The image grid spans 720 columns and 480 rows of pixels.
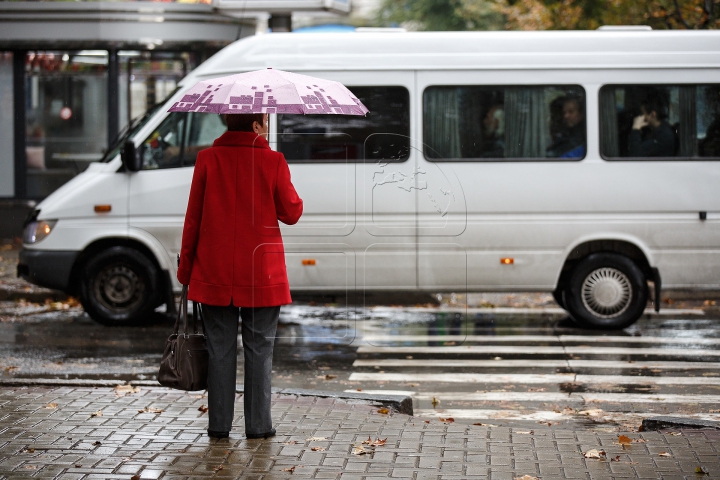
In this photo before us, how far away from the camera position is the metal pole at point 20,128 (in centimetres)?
1948

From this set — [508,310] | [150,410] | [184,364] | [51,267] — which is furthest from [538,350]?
[51,267]

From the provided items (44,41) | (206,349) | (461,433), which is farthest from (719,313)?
(44,41)

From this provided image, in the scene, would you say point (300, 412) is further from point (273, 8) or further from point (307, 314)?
point (273, 8)

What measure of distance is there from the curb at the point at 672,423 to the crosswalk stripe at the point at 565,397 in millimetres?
1263

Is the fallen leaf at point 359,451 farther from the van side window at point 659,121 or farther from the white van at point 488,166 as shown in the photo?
the van side window at point 659,121

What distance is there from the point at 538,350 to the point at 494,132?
7.86 ft

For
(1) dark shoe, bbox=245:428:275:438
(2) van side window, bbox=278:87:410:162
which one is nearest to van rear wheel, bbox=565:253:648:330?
(2) van side window, bbox=278:87:410:162

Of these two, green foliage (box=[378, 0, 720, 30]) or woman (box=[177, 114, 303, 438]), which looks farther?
green foliage (box=[378, 0, 720, 30])

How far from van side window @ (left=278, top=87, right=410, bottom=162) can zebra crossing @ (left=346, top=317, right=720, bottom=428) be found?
1962mm

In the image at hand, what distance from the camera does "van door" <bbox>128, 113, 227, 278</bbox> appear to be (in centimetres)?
1068

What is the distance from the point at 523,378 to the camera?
27.6 ft

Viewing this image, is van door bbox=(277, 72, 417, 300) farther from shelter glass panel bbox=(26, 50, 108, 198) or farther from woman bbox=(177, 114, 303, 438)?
shelter glass panel bbox=(26, 50, 108, 198)

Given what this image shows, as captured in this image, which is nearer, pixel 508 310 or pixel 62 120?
pixel 508 310

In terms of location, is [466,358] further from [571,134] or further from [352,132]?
[571,134]
